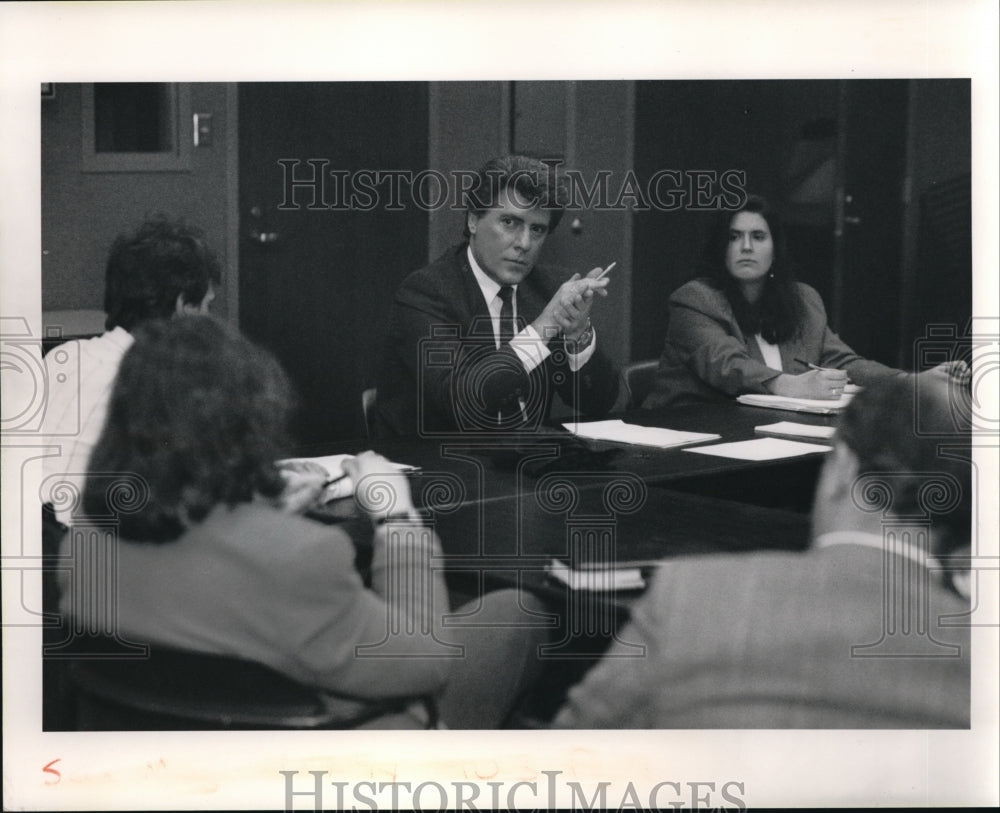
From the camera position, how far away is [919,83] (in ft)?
10.0

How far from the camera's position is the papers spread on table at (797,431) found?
309 centimetres

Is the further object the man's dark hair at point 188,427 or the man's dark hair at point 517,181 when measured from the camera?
the man's dark hair at point 517,181

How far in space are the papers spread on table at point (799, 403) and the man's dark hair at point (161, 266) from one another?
134cm

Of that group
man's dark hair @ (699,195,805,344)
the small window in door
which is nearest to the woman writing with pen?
man's dark hair @ (699,195,805,344)

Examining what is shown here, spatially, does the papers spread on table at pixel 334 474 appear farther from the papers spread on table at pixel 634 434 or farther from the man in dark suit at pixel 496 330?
the papers spread on table at pixel 634 434

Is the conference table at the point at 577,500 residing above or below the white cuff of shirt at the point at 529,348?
below

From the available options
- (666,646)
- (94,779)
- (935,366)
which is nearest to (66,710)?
(94,779)

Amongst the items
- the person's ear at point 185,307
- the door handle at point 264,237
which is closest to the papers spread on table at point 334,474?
the person's ear at point 185,307

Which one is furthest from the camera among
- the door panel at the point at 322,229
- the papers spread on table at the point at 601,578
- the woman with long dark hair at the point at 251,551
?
the door panel at the point at 322,229

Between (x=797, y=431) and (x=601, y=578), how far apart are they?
0.61 m

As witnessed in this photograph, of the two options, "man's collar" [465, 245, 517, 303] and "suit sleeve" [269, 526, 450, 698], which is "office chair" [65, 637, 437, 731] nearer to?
"suit sleeve" [269, 526, 450, 698]

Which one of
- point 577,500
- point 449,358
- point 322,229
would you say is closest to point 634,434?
point 577,500

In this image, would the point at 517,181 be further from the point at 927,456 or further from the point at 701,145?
the point at 927,456

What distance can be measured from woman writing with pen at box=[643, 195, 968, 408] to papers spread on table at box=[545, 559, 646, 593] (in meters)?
0.45
